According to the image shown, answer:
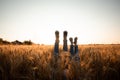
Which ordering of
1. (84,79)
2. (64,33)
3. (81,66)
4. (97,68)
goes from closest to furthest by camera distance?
(84,79) < (81,66) < (97,68) < (64,33)

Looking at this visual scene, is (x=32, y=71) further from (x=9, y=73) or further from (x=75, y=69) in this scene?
(x=75, y=69)

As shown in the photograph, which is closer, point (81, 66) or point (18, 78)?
point (18, 78)

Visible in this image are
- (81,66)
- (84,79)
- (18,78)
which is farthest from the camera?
(81,66)

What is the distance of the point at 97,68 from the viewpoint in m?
4.28

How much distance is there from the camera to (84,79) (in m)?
3.43

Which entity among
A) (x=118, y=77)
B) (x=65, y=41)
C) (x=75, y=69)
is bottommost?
(x=118, y=77)

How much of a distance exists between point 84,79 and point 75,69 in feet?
1.54

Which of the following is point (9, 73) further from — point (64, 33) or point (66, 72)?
point (64, 33)

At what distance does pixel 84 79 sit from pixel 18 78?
1.47m

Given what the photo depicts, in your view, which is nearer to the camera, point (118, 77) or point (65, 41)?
point (118, 77)

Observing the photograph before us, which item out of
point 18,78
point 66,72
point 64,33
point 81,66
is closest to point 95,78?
point 81,66

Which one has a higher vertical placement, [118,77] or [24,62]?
[24,62]

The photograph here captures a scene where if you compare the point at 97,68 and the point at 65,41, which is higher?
the point at 65,41

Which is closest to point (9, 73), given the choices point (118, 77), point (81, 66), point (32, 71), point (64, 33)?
point (32, 71)
